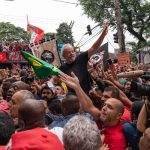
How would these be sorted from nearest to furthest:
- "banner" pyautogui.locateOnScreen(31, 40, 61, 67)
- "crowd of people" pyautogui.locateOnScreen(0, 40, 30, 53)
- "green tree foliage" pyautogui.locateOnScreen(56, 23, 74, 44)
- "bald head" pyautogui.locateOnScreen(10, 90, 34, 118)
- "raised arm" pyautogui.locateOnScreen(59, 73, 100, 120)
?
"raised arm" pyautogui.locateOnScreen(59, 73, 100, 120)
"bald head" pyautogui.locateOnScreen(10, 90, 34, 118)
"banner" pyautogui.locateOnScreen(31, 40, 61, 67)
"crowd of people" pyautogui.locateOnScreen(0, 40, 30, 53)
"green tree foliage" pyautogui.locateOnScreen(56, 23, 74, 44)

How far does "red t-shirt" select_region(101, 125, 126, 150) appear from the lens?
391 cm

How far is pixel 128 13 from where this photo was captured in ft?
125

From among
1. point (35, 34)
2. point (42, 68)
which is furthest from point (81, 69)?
point (35, 34)

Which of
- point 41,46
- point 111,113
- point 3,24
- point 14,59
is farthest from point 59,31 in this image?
point 111,113

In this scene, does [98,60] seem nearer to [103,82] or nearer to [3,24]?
[103,82]

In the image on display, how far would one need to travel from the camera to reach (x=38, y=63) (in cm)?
519

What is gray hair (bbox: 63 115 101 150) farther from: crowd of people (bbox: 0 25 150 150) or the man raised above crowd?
the man raised above crowd

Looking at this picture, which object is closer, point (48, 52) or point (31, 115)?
point (31, 115)

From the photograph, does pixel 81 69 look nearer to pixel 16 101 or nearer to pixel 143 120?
pixel 16 101

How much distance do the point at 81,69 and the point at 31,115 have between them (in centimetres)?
233

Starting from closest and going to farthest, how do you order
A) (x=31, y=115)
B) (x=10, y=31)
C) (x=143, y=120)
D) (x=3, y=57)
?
(x=31, y=115)
(x=143, y=120)
(x=3, y=57)
(x=10, y=31)

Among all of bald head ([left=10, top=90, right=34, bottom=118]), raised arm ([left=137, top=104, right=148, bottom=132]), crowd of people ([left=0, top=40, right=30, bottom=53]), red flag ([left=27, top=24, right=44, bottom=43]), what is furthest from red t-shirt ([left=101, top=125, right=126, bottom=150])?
crowd of people ([left=0, top=40, right=30, bottom=53])

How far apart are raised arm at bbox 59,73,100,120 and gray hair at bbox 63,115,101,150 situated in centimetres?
105

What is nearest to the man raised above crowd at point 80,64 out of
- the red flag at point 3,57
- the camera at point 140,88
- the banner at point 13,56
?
the camera at point 140,88
